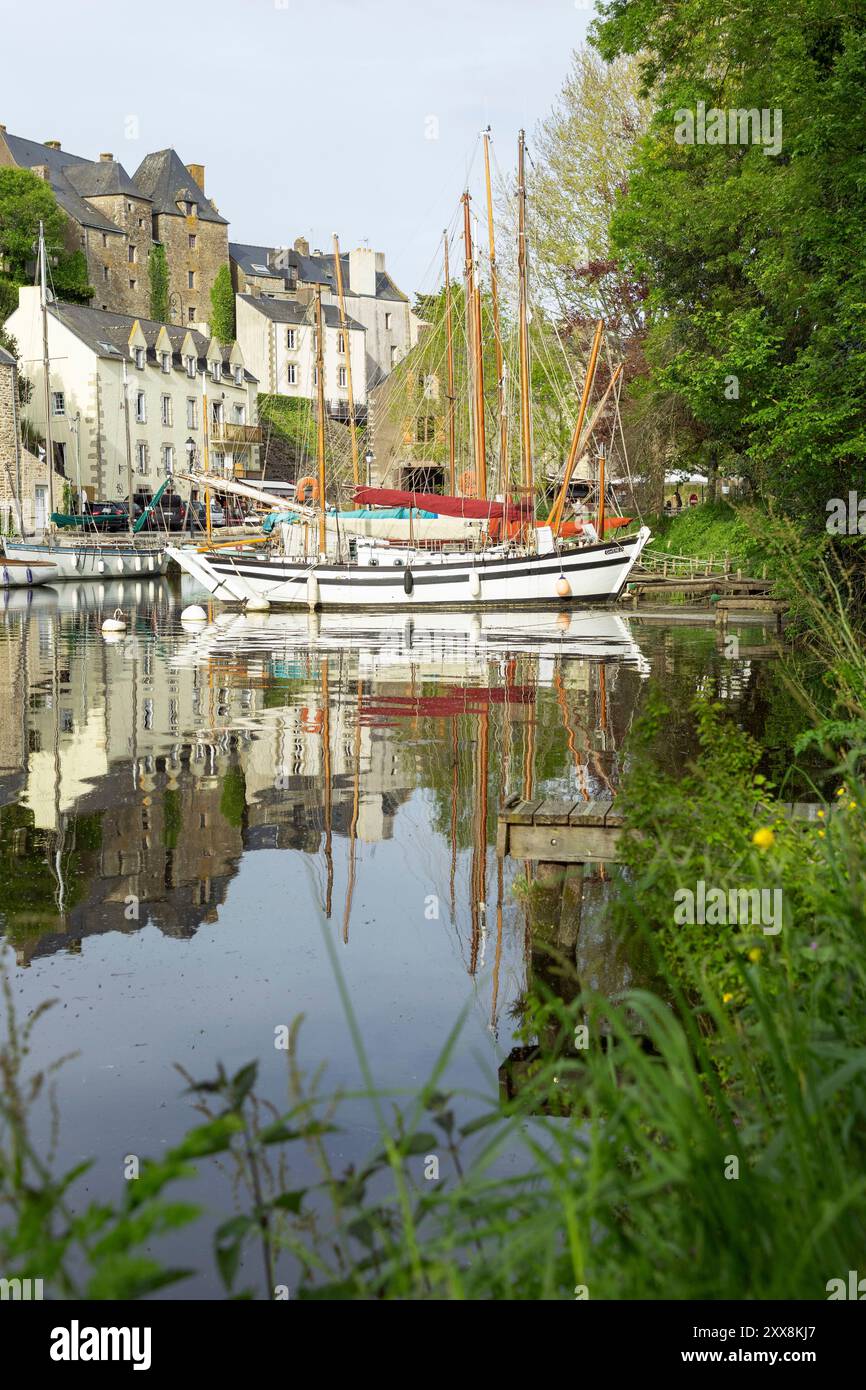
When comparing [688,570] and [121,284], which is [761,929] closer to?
[688,570]

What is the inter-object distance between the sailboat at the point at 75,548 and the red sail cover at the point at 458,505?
16927 millimetres

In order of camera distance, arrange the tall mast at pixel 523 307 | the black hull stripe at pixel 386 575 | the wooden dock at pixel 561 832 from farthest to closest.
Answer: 1. the black hull stripe at pixel 386 575
2. the tall mast at pixel 523 307
3. the wooden dock at pixel 561 832

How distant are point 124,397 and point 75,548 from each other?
19398mm

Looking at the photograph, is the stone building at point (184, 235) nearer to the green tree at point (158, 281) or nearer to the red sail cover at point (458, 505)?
the green tree at point (158, 281)

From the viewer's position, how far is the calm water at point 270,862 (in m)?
6.73

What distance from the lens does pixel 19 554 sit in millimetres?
55625

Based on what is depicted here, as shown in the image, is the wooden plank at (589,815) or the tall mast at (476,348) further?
the tall mast at (476,348)

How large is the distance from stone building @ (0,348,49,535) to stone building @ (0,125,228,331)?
78.4ft

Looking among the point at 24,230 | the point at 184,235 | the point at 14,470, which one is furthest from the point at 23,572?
the point at 184,235

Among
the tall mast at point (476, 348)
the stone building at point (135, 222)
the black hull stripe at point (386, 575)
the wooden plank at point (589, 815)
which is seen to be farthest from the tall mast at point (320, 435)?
the stone building at point (135, 222)

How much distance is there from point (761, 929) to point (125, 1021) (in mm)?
3522

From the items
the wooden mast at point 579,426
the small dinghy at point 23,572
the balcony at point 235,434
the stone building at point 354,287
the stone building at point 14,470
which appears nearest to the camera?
the wooden mast at point 579,426

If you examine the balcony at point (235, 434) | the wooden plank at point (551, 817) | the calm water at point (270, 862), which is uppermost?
the balcony at point (235, 434)

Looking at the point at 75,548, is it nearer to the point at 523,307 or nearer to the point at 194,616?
the point at 194,616
